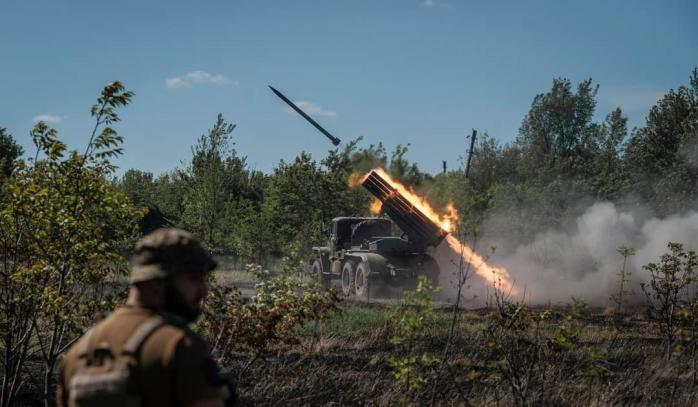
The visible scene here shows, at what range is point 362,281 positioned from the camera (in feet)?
68.3

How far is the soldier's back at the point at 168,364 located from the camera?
2299mm

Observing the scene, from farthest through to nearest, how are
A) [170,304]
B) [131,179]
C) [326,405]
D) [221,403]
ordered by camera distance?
[131,179], [326,405], [170,304], [221,403]

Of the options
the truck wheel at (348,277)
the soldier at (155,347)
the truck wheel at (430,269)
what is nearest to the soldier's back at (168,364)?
the soldier at (155,347)

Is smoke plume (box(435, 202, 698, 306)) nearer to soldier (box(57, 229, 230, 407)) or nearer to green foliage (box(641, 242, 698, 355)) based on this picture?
green foliage (box(641, 242, 698, 355))

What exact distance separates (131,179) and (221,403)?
46331mm

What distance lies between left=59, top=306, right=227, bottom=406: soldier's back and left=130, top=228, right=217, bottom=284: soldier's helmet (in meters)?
0.18

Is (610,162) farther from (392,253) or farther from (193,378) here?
(193,378)

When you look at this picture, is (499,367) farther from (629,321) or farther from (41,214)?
(629,321)

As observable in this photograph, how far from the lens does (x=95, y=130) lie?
646 cm

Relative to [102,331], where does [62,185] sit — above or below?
above

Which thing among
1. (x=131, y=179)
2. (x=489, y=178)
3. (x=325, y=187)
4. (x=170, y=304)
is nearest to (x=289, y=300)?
(x=170, y=304)

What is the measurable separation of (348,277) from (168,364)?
64.1ft

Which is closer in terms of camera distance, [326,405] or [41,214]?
[41,214]

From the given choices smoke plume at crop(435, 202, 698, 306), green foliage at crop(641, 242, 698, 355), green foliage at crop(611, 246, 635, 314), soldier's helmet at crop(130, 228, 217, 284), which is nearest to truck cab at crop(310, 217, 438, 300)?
smoke plume at crop(435, 202, 698, 306)
